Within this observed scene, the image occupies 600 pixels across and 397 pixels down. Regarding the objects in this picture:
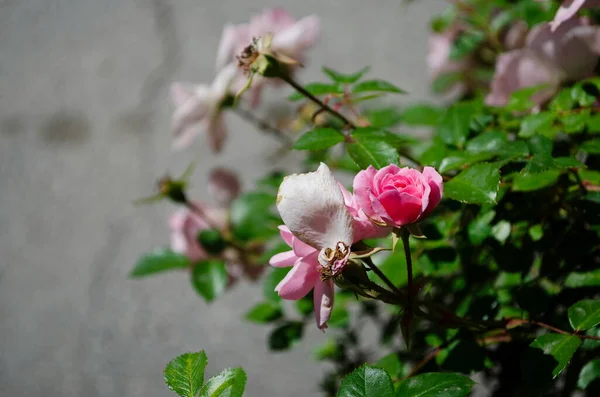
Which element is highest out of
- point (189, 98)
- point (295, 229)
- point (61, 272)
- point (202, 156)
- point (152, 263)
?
point (202, 156)

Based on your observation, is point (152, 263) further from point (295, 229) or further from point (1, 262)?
point (1, 262)

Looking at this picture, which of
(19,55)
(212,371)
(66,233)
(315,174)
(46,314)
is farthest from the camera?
(19,55)

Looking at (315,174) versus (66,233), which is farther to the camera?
(66,233)

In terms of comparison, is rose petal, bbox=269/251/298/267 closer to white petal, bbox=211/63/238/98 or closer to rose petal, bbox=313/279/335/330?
rose petal, bbox=313/279/335/330

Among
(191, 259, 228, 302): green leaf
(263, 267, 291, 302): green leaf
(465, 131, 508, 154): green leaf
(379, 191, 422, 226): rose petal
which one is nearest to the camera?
(379, 191, 422, 226): rose petal

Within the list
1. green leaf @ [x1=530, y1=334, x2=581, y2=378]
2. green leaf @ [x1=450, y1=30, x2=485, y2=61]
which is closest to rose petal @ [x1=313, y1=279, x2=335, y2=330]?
green leaf @ [x1=530, y1=334, x2=581, y2=378]

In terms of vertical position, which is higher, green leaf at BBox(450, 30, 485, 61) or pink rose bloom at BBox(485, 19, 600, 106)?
green leaf at BBox(450, 30, 485, 61)

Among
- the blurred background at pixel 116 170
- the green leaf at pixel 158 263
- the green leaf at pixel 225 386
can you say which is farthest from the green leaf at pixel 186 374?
the blurred background at pixel 116 170

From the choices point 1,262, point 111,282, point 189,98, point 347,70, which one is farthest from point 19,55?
point 189,98
